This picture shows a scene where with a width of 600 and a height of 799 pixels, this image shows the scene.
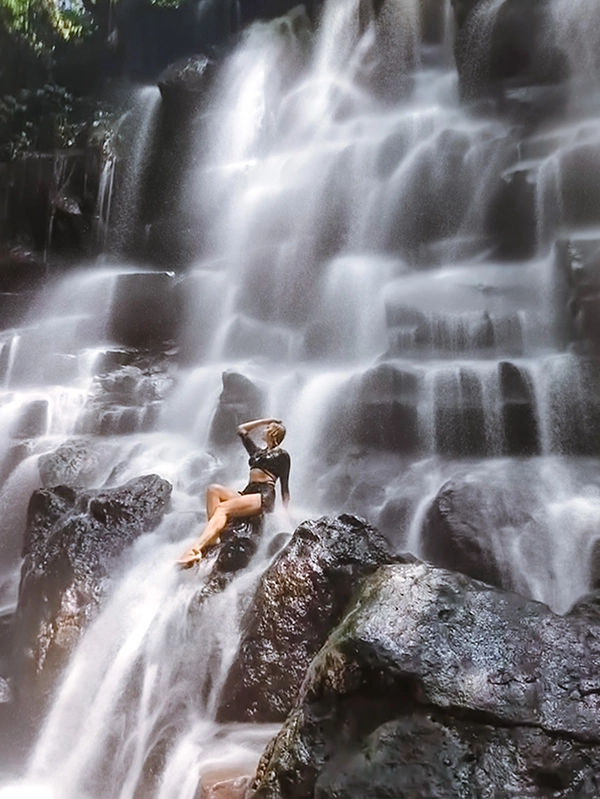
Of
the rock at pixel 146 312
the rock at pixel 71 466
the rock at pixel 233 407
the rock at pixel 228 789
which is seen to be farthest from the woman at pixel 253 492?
the rock at pixel 146 312

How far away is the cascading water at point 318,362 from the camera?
457 cm

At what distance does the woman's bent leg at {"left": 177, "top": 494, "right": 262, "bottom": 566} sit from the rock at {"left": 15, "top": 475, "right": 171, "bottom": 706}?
852 mm

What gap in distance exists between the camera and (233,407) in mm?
9086

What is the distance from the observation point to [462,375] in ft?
26.5

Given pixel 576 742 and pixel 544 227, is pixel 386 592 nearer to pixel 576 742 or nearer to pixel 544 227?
pixel 576 742

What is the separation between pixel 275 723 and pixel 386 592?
139 cm

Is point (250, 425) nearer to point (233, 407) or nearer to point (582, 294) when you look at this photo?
point (233, 407)

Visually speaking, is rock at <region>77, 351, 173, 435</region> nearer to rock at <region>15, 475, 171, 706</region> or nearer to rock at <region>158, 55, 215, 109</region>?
rock at <region>15, 475, 171, 706</region>

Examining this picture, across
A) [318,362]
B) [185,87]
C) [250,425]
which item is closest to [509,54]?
[185,87]

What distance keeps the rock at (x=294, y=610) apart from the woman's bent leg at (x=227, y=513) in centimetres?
74

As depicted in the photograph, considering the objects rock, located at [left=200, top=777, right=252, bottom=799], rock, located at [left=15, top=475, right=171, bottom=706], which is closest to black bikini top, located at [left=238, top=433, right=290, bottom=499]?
rock, located at [left=15, top=475, right=171, bottom=706]

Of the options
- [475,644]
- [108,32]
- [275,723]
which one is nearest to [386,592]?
[475,644]

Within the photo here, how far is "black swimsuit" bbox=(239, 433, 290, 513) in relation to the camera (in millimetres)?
5801

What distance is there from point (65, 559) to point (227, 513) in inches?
54.5
